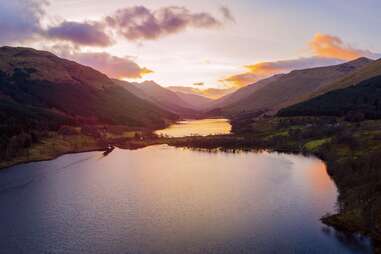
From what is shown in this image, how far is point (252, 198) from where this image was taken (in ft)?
343

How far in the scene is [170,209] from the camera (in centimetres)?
9588

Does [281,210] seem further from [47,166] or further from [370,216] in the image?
[47,166]

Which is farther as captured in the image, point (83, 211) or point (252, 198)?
point (252, 198)

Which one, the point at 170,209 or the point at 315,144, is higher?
the point at 315,144

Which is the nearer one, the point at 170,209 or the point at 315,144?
the point at 170,209

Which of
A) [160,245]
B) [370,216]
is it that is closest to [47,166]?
[160,245]

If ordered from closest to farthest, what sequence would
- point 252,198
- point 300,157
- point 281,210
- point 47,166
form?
point 281,210
point 252,198
point 47,166
point 300,157

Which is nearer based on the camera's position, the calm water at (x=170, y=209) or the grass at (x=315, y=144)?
the calm water at (x=170, y=209)

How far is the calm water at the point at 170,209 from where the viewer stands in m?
73.6

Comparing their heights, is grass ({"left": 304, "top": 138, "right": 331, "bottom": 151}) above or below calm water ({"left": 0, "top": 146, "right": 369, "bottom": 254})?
above

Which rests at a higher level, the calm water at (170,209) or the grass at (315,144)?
the grass at (315,144)

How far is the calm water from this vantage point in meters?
73.6

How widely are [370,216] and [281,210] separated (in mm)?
21812

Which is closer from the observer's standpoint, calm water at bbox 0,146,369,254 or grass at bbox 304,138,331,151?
calm water at bbox 0,146,369,254
